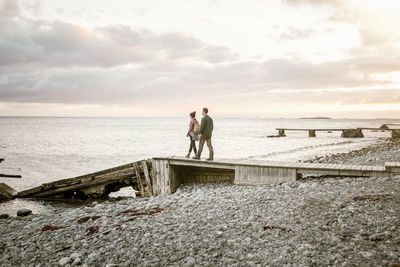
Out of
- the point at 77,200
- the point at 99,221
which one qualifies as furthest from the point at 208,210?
the point at 77,200

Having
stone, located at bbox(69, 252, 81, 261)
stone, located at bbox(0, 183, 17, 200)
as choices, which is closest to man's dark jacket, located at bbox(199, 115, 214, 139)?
stone, located at bbox(69, 252, 81, 261)

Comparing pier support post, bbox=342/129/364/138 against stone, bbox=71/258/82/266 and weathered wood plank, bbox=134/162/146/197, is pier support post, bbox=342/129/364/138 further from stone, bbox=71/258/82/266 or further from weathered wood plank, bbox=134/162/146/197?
stone, bbox=71/258/82/266

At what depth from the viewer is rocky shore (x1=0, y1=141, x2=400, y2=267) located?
5211 mm

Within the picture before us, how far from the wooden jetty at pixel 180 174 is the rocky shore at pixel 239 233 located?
1.20 meters

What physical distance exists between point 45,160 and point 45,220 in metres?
25.0

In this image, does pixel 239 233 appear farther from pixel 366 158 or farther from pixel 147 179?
pixel 366 158

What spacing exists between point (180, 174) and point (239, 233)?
8.50m

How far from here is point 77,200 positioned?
1542cm

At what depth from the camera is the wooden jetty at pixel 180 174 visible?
11.2 metres

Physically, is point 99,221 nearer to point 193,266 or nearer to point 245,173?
point 193,266

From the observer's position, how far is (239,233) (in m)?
6.37

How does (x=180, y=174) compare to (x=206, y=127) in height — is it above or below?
below

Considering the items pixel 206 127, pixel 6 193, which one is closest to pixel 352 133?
pixel 206 127

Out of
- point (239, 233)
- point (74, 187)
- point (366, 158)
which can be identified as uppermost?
point (239, 233)
